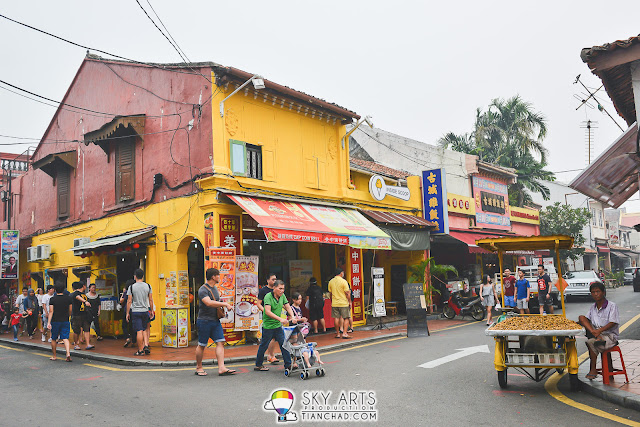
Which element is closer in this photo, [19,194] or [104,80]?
[104,80]

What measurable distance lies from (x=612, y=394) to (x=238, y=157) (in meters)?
10.2

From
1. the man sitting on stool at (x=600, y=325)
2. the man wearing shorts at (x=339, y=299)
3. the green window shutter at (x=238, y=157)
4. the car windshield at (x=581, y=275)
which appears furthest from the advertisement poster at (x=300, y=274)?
the car windshield at (x=581, y=275)

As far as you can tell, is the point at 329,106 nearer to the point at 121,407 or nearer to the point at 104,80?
the point at 104,80

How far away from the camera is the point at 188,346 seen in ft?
42.3

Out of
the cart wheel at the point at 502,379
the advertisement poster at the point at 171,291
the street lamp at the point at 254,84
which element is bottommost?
the cart wheel at the point at 502,379

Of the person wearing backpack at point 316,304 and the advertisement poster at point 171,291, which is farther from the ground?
the advertisement poster at point 171,291

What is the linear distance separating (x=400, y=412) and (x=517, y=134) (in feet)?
107

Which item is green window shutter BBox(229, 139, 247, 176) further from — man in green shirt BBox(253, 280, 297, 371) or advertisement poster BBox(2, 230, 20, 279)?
advertisement poster BBox(2, 230, 20, 279)

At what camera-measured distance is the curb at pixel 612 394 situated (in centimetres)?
601

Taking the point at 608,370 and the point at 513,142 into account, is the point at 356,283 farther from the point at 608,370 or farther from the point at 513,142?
the point at 513,142

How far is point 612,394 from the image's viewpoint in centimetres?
632

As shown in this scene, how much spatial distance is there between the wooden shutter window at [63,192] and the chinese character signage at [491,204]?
1842 cm

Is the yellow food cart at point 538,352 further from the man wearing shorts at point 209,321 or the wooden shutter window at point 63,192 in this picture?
the wooden shutter window at point 63,192

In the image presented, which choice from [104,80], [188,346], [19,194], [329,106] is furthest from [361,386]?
[19,194]
